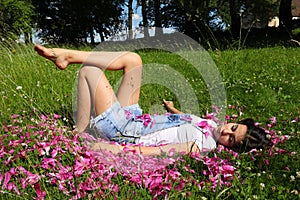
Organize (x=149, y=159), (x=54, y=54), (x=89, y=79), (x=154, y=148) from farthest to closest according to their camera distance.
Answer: (x=89, y=79)
(x=54, y=54)
(x=154, y=148)
(x=149, y=159)

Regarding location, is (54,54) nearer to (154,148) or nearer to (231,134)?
Answer: (154,148)

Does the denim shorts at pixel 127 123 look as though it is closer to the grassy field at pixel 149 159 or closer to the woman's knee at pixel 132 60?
the grassy field at pixel 149 159

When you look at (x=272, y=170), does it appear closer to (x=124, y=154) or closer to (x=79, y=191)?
(x=124, y=154)

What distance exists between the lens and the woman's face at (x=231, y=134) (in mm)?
3832

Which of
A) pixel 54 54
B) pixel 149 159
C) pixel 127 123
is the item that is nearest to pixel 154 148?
pixel 149 159

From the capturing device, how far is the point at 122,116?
405 centimetres

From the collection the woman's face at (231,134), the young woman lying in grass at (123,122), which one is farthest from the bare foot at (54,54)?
the woman's face at (231,134)

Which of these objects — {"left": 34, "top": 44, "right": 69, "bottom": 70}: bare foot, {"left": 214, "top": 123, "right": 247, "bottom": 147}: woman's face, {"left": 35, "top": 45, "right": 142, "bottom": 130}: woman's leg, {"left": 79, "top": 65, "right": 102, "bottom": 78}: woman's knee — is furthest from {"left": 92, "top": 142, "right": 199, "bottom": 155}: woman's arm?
{"left": 34, "top": 44, "right": 69, "bottom": 70}: bare foot

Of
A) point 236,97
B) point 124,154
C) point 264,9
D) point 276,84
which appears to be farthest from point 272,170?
point 264,9

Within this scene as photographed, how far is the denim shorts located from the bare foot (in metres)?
0.71

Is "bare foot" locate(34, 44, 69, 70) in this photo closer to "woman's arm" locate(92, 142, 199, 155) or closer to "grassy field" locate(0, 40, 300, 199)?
"grassy field" locate(0, 40, 300, 199)

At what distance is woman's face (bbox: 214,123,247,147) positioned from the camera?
3.83 meters

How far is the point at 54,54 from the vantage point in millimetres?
3799

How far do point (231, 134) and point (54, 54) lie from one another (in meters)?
2.05
